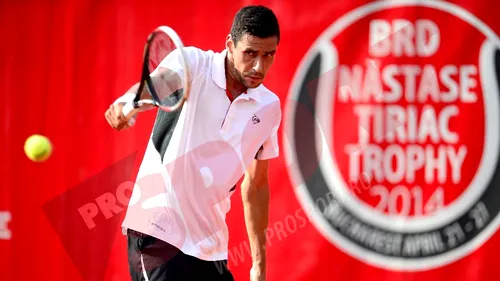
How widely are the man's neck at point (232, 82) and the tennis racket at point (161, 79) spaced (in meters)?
0.23

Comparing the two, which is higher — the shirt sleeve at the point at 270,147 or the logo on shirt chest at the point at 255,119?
the logo on shirt chest at the point at 255,119

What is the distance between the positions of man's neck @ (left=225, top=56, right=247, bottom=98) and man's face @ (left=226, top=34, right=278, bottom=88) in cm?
7

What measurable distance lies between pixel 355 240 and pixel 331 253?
6.4 inches

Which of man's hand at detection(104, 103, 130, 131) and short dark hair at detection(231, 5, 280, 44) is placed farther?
short dark hair at detection(231, 5, 280, 44)

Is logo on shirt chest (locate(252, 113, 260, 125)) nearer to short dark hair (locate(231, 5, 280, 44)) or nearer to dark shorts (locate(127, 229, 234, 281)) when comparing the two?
short dark hair (locate(231, 5, 280, 44))

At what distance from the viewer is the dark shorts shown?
3244 mm

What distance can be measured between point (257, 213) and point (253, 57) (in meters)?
0.81

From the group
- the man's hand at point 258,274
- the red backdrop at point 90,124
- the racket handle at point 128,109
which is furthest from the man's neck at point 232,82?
the red backdrop at point 90,124

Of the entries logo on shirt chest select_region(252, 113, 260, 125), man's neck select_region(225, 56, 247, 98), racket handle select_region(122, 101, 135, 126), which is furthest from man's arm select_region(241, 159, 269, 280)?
racket handle select_region(122, 101, 135, 126)

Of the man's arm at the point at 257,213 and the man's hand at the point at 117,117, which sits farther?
the man's arm at the point at 257,213

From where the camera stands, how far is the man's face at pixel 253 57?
10.5 ft

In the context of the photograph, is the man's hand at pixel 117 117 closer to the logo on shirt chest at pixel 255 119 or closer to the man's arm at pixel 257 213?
the logo on shirt chest at pixel 255 119

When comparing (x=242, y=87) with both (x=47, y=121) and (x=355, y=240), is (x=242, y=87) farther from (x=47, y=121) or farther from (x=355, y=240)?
(x=47, y=121)

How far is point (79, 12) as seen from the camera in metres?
5.15
